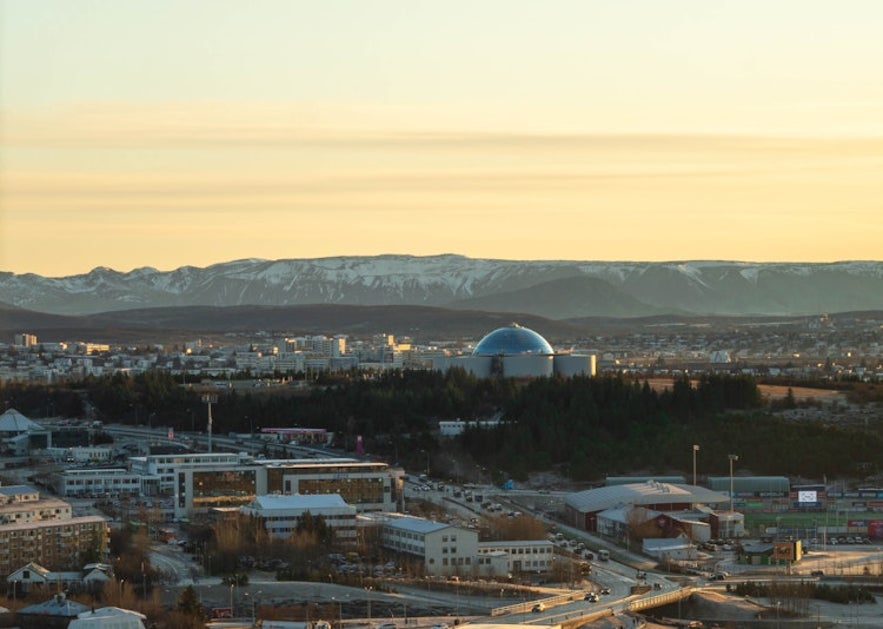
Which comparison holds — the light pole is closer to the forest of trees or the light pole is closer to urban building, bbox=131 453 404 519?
urban building, bbox=131 453 404 519

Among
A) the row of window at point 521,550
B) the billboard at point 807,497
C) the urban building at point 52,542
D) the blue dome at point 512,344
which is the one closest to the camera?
the urban building at point 52,542

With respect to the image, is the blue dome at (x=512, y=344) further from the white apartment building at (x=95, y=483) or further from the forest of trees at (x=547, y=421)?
the white apartment building at (x=95, y=483)

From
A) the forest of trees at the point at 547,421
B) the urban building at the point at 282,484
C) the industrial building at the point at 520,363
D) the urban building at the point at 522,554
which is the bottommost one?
the urban building at the point at 522,554

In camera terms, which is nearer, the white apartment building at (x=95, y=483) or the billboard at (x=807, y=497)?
the billboard at (x=807, y=497)

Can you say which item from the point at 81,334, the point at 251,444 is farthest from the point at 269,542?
the point at 81,334

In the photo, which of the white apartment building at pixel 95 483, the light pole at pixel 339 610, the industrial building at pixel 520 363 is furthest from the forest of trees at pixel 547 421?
the light pole at pixel 339 610

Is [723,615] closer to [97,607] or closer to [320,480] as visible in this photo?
[97,607]

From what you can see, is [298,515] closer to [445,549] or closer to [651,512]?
[445,549]
